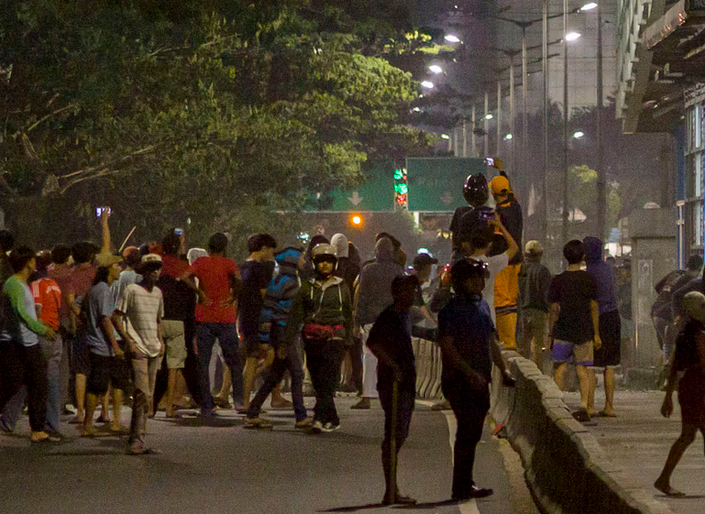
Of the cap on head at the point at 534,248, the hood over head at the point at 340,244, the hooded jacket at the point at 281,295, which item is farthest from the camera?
the cap on head at the point at 534,248

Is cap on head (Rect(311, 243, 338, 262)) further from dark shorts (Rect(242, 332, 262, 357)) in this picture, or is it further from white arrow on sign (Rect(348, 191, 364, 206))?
white arrow on sign (Rect(348, 191, 364, 206))

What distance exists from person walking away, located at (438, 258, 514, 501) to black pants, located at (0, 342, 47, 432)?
440 cm

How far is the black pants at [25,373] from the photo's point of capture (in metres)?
12.4

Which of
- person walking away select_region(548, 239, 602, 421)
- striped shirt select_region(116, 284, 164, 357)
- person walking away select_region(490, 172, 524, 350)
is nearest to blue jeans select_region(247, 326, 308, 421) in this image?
striped shirt select_region(116, 284, 164, 357)

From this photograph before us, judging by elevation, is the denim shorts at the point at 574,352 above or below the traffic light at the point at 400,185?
below

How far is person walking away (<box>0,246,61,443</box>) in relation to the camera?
12.2 meters

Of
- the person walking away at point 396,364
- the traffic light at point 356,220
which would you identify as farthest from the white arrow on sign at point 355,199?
the person walking away at point 396,364

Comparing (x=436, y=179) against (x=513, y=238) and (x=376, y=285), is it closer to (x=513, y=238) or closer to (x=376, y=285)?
(x=376, y=285)

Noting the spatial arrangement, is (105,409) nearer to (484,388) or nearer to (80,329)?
(80,329)

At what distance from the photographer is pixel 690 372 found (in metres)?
9.43

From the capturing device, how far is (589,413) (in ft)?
48.6

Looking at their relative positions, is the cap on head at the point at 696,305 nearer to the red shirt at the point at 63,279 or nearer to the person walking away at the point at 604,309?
the person walking away at the point at 604,309

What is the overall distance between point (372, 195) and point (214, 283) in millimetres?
38339

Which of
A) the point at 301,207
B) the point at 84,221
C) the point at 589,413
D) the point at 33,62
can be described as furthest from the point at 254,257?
the point at 301,207
